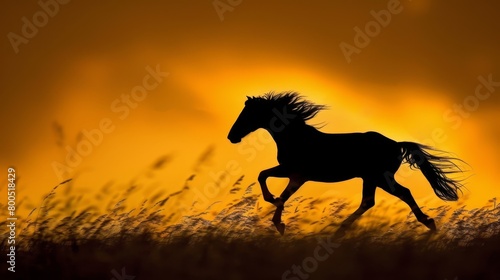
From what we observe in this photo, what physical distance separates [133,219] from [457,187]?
4011 millimetres

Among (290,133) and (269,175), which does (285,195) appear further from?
(290,133)

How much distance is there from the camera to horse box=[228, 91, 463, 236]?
779 cm

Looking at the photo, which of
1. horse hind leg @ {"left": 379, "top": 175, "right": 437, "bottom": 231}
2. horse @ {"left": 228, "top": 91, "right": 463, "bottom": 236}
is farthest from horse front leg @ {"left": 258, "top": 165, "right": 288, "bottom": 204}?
horse hind leg @ {"left": 379, "top": 175, "right": 437, "bottom": 231}

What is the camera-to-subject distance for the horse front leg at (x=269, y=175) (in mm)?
7508

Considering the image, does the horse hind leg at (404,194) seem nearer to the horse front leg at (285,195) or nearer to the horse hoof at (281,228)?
the horse front leg at (285,195)

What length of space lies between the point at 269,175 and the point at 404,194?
163cm

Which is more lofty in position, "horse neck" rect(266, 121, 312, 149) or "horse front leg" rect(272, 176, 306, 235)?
"horse neck" rect(266, 121, 312, 149)

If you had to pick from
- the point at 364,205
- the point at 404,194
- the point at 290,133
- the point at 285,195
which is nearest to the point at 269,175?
the point at 285,195

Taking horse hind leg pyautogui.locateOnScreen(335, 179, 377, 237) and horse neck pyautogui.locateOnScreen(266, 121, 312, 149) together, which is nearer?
horse hind leg pyautogui.locateOnScreen(335, 179, 377, 237)

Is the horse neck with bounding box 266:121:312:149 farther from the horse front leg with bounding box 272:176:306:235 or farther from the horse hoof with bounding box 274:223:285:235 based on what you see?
the horse hoof with bounding box 274:223:285:235

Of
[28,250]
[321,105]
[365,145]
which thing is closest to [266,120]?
Result: [321,105]

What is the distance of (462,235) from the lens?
6.73 m

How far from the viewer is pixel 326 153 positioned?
315 inches

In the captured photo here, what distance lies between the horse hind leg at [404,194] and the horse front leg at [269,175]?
122 centimetres
